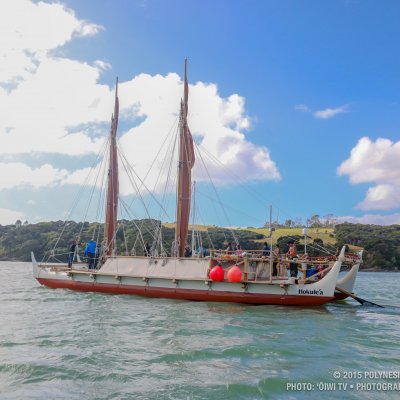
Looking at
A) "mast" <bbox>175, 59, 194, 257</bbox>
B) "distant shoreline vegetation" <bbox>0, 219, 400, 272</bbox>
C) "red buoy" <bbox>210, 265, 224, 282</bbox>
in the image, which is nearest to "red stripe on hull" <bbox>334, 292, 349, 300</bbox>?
"red buoy" <bbox>210, 265, 224, 282</bbox>

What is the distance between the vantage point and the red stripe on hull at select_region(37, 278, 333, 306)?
24.9m

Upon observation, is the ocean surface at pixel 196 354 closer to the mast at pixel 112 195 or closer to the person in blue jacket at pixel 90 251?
the person in blue jacket at pixel 90 251

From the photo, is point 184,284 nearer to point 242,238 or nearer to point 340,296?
point 340,296

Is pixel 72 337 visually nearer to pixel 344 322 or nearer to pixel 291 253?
pixel 344 322

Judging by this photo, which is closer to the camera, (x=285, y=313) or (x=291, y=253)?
(x=285, y=313)

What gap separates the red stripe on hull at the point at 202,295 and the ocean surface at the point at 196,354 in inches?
54.7

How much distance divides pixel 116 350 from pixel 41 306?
510 inches

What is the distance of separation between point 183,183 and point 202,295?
964 cm

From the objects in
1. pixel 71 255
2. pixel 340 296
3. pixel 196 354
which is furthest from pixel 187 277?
pixel 196 354

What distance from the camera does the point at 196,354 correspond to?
13.7 metres

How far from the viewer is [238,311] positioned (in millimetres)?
23203

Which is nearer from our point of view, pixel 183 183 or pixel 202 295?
pixel 202 295

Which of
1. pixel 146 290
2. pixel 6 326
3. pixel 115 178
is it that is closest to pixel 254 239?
→ pixel 115 178

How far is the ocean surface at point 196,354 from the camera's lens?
420 inches
